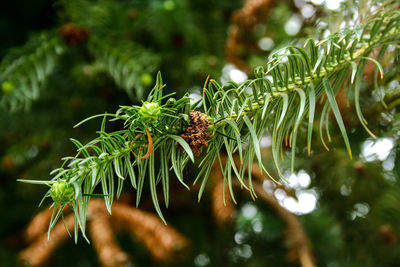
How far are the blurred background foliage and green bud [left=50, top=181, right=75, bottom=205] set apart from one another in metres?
0.34

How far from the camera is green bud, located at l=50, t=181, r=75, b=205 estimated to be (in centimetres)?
27

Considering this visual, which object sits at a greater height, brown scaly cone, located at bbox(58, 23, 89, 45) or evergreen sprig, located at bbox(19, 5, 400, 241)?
brown scaly cone, located at bbox(58, 23, 89, 45)

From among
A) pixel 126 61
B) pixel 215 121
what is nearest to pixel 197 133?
pixel 215 121

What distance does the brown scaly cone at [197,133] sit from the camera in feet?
0.91

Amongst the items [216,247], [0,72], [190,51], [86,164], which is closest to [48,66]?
[0,72]

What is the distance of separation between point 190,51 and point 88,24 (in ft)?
0.70

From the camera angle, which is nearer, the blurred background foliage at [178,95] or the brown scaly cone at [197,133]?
the brown scaly cone at [197,133]

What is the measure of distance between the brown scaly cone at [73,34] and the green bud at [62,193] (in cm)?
49

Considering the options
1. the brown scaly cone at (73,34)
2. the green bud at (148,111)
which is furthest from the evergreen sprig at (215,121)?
the brown scaly cone at (73,34)

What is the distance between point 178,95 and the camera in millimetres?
713

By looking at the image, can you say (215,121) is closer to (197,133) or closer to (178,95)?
(197,133)

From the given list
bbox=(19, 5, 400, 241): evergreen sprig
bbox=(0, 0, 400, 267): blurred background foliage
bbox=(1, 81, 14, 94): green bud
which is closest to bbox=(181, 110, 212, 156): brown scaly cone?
bbox=(19, 5, 400, 241): evergreen sprig

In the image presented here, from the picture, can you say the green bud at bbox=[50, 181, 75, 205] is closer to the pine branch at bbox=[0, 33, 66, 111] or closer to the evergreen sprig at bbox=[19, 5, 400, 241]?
the evergreen sprig at bbox=[19, 5, 400, 241]

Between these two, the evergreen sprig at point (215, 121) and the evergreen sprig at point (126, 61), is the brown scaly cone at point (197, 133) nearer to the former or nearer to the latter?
the evergreen sprig at point (215, 121)
